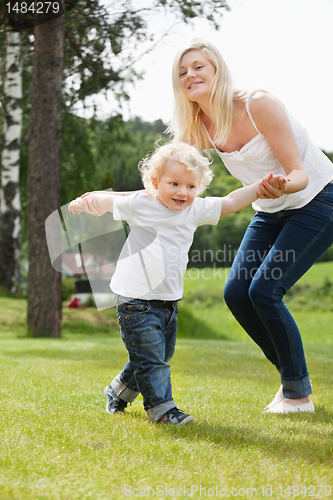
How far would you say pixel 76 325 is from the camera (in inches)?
402

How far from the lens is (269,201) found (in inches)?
102

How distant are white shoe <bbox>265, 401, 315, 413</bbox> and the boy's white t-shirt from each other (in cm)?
81

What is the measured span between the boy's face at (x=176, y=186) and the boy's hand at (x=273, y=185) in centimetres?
32

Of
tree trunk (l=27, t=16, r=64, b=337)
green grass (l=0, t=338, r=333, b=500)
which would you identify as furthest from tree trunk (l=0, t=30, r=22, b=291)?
green grass (l=0, t=338, r=333, b=500)

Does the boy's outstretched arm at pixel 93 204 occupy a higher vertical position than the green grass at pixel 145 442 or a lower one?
higher

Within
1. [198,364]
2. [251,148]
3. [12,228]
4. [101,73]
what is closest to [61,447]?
[251,148]

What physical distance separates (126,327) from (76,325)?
26.8 feet

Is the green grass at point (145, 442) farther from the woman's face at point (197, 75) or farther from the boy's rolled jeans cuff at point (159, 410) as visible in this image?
the woman's face at point (197, 75)

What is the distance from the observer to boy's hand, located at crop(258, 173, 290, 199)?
7.29ft

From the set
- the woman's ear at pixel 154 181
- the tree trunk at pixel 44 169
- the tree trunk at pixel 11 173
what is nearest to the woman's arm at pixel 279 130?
the woman's ear at pixel 154 181

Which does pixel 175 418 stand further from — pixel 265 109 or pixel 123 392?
pixel 265 109

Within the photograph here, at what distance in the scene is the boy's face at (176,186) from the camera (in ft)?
7.61

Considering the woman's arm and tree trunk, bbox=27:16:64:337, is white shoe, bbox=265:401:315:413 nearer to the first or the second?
the woman's arm

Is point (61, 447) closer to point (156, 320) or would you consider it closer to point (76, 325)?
point (156, 320)
